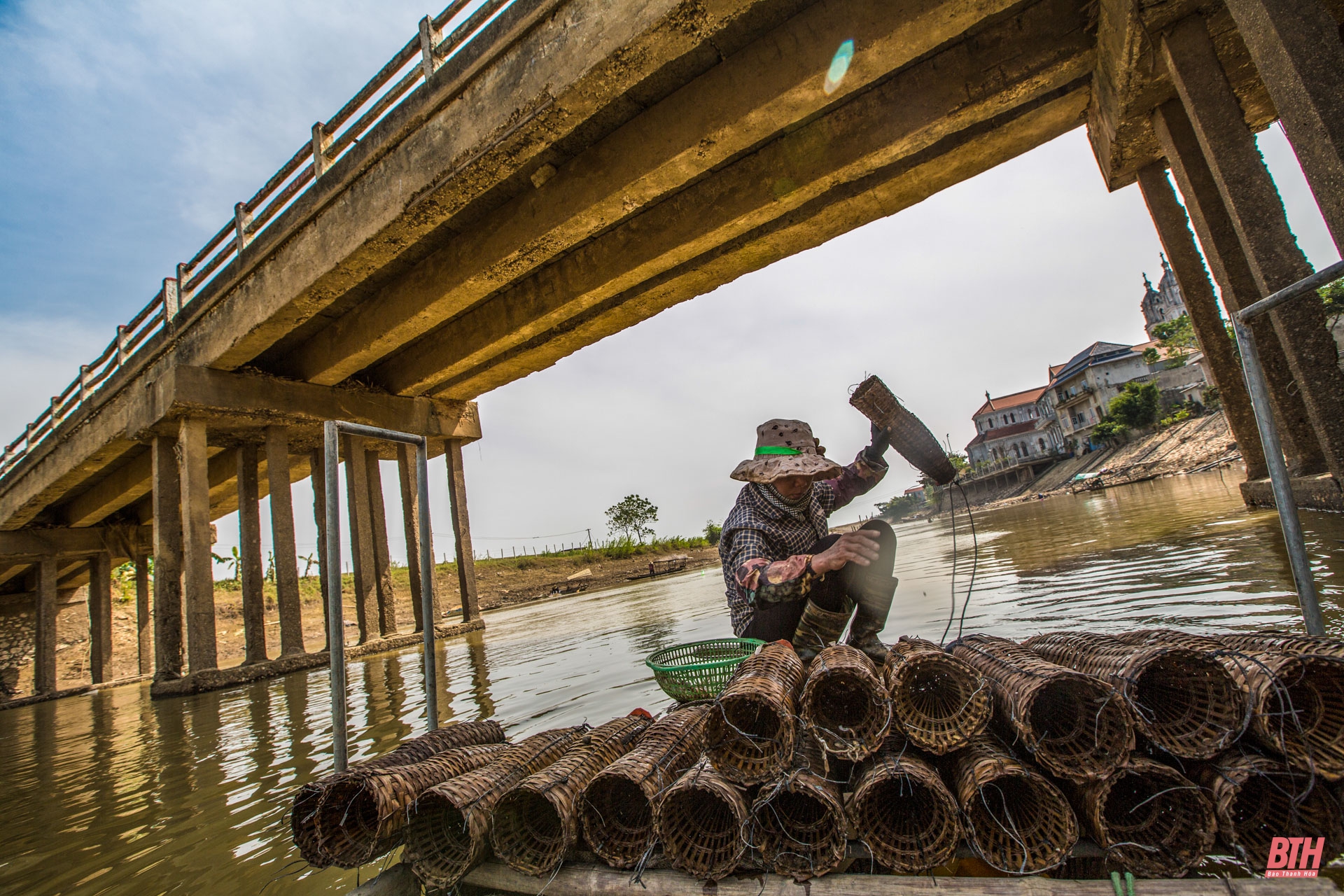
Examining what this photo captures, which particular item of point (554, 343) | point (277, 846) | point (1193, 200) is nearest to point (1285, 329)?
point (1193, 200)

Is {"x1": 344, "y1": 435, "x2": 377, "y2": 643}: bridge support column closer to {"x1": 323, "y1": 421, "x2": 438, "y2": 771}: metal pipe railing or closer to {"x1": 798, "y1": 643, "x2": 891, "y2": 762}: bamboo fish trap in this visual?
{"x1": 323, "y1": 421, "x2": 438, "y2": 771}: metal pipe railing

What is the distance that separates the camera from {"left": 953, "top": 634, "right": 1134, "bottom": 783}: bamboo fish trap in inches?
54.2

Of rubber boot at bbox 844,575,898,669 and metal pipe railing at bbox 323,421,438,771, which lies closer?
metal pipe railing at bbox 323,421,438,771

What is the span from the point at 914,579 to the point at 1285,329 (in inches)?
201

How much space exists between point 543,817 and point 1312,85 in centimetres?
518

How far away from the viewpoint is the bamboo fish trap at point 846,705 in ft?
5.15

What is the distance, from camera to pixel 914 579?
860 cm

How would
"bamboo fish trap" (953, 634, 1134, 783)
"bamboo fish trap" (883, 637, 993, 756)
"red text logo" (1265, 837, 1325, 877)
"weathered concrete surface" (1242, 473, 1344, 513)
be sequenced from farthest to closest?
1. "weathered concrete surface" (1242, 473, 1344, 513)
2. "bamboo fish trap" (883, 637, 993, 756)
3. "bamboo fish trap" (953, 634, 1134, 783)
4. "red text logo" (1265, 837, 1325, 877)

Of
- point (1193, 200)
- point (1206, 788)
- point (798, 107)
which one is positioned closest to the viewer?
point (1206, 788)

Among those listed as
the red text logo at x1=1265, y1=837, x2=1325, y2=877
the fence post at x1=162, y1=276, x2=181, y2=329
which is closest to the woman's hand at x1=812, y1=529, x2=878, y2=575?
the red text logo at x1=1265, y1=837, x2=1325, y2=877

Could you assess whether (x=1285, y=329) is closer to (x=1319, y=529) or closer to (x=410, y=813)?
(x=1319, y=529)

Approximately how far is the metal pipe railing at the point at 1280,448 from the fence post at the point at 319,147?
8.25 m

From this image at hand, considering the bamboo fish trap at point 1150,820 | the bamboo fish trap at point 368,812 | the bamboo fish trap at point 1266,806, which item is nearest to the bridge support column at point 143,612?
the bamboo fish trap at point 368,812

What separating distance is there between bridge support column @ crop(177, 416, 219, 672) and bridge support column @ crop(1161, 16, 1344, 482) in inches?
447
